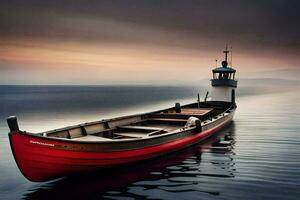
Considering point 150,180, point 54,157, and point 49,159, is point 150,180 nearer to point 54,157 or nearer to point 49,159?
point 54,157

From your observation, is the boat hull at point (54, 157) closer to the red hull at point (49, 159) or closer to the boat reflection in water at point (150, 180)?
the red hull at point (49, 159)

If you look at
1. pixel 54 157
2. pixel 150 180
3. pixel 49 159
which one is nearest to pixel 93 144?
pixel 54 157

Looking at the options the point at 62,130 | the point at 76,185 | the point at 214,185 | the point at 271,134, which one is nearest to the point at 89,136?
the point at 62,130

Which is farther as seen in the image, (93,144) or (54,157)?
(93,144)

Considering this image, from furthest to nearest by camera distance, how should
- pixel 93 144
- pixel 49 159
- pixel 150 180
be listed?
1. pixel 150 180
2. pixel 93 144
3. pixel 49 159

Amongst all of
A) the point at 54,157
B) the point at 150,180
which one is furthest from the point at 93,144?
the point at 150,180

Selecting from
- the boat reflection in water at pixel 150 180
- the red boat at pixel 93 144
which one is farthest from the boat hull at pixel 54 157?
the boat reflection in water at pixel 150 180

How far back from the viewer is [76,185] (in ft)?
43.0

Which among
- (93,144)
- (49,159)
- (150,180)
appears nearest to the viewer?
(49,159)

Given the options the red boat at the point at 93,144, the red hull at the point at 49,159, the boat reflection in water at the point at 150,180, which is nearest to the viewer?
the red hull at the point at 49,159

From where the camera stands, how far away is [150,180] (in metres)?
14.1

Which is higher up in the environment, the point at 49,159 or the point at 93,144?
the point at 93,144

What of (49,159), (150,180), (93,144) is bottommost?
(150,180)

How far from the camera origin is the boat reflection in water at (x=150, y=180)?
1238cm
